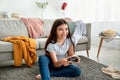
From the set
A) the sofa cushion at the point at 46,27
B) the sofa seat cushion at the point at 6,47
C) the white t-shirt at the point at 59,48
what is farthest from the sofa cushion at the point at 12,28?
the white t-shirt at the point at 59,48

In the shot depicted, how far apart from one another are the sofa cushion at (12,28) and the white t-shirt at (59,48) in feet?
3.54

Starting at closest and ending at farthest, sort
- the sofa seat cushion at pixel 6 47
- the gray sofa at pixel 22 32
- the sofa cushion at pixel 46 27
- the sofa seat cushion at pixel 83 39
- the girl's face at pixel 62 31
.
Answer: the girl's face at pixel 62 31 < the sofa seat cushion at pixel 6 47 < the gray sofa at pixel 22 32 < the sofa seat cushion at pixel 83 39 < the sofa cushion at pixel 46 27

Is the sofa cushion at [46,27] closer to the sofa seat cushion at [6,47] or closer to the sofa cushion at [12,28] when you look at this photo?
the sofa cushion at [12,28]

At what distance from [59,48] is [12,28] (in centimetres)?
122

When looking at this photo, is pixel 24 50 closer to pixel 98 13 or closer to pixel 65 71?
pixel 65 71

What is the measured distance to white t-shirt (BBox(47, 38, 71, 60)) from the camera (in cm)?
224

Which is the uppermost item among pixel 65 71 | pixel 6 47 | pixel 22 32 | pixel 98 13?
pixel 98 13

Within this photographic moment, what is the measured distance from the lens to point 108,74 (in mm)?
2357

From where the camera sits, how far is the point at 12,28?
10.5 ft

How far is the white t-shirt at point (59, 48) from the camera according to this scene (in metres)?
2.24

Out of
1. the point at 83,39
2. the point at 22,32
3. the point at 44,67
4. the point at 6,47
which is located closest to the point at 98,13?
the point at 83,39

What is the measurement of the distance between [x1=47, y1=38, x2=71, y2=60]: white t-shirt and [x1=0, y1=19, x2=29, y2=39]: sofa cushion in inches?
42.5

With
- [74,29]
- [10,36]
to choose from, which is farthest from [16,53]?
[74,29]

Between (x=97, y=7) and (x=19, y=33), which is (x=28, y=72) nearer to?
(x=19, y=33)
